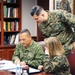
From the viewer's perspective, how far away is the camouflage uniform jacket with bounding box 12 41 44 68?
281 centimetres

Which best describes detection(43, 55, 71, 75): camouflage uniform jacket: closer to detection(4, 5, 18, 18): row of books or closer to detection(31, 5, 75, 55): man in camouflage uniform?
detection(31, 5, 75, 55): man in camouflage uniform

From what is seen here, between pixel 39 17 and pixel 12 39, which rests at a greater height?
pixel 39 17

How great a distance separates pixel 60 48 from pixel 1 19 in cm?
353

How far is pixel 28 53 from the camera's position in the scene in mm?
2928

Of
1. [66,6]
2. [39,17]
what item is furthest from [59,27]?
[66,6]

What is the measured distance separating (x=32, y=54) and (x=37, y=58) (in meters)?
0.10


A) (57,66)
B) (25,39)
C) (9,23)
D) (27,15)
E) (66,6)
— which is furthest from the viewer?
(27,15)

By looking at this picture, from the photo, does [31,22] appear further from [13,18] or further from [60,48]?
[60,48]

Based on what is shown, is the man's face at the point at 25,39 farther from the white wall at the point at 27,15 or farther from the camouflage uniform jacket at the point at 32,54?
the white wall at the point at 27,15

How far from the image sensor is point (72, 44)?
2.68 m

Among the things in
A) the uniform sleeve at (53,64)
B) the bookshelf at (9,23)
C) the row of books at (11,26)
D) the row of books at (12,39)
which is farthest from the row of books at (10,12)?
the uniform sleeve at (53,64)

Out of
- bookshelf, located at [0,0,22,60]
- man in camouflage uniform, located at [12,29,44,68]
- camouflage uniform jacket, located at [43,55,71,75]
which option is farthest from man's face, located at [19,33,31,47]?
bookshelf, located at [0,0,22,60]

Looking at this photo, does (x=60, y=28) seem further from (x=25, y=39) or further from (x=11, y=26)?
(x=11, y=26)

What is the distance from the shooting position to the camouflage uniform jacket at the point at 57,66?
86.7 inches
